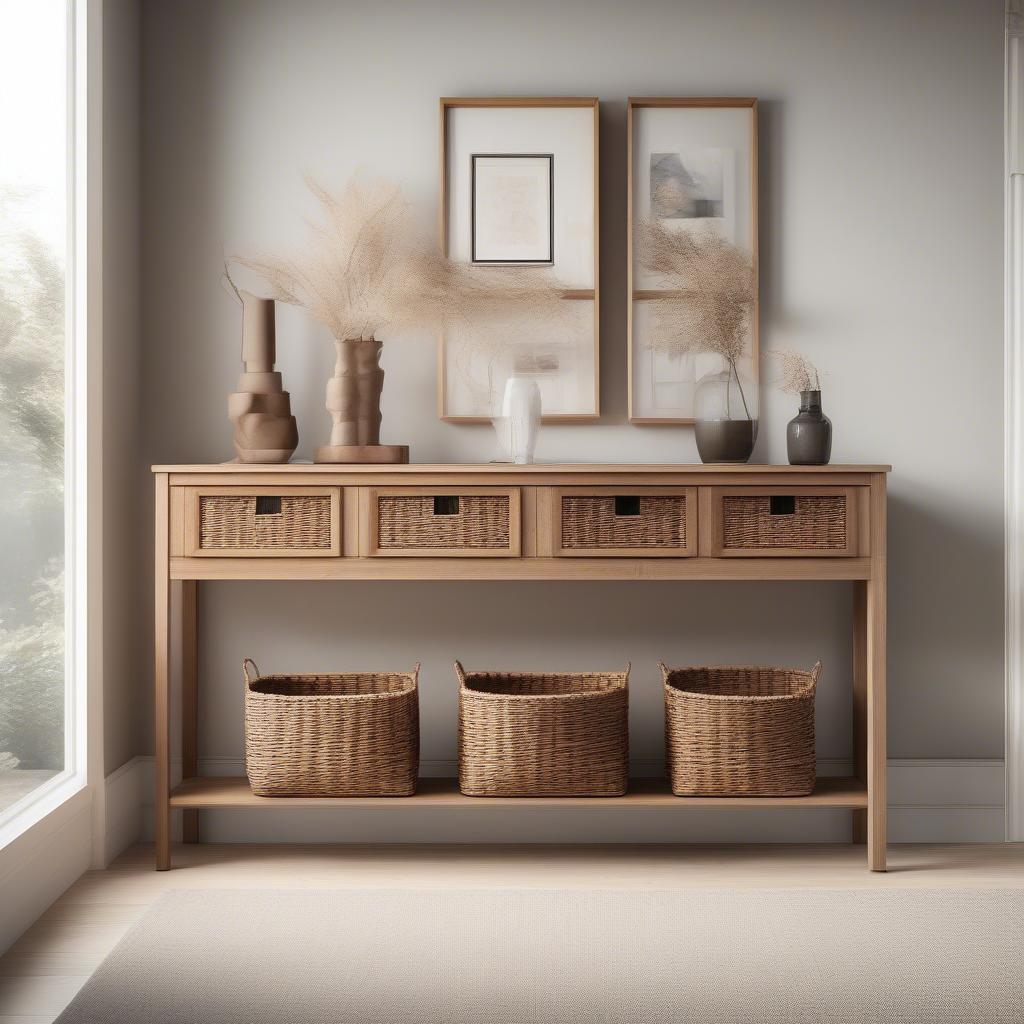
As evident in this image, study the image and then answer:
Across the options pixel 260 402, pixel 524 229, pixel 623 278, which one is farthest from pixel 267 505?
pixel 623 278

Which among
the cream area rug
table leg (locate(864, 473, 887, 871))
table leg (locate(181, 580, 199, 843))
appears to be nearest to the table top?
table leg (locate(864, 473, 887, 871))

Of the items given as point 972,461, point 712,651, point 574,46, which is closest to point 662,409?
point 712,651

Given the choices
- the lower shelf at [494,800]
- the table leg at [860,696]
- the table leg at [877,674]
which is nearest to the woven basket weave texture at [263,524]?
the lower shelf at [494,800]

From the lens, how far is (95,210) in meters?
2.33

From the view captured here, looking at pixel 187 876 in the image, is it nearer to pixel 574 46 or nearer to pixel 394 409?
pixel 394 409

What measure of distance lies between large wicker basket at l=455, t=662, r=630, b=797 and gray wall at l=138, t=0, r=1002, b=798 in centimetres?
32

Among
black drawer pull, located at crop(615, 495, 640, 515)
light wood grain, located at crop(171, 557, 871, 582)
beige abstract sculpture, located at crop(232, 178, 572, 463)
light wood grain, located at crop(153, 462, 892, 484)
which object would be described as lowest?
light wood grain, located at crop(171, 557, 871, 582)

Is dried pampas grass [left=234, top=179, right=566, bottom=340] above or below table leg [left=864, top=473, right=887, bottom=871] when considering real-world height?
above

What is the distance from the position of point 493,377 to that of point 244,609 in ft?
3.03

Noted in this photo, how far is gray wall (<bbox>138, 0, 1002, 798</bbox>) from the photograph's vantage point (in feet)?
8.55

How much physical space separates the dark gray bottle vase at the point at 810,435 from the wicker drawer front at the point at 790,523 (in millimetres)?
141

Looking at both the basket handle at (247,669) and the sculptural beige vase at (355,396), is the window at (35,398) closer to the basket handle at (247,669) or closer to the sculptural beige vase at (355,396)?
the basket handle at (247,669)

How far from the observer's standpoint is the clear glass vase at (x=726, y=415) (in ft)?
7.93

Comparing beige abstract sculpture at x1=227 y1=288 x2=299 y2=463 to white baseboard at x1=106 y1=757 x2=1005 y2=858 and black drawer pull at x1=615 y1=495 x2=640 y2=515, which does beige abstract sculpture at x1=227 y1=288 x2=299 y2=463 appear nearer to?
black drawer pull at x1=615 y1=495 x2=640 y2=515
